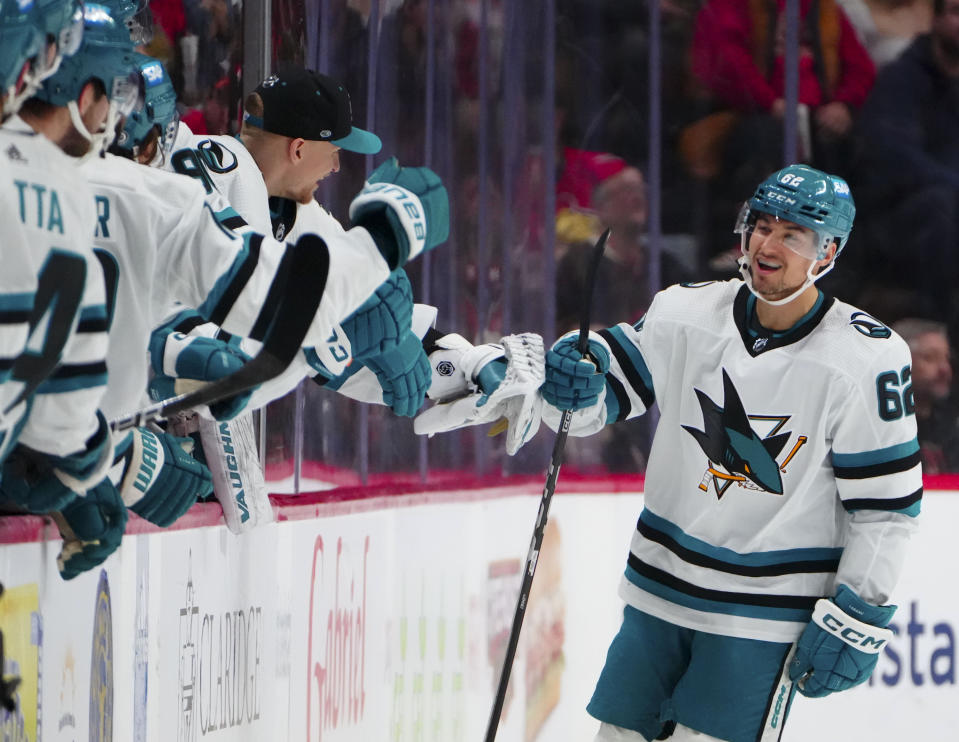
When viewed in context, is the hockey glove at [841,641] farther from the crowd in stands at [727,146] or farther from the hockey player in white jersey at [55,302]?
the crowd in stands at [727,146]

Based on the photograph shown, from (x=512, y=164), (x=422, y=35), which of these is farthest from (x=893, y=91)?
(x=422, y=35)

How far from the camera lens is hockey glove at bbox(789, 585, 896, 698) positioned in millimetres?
2391

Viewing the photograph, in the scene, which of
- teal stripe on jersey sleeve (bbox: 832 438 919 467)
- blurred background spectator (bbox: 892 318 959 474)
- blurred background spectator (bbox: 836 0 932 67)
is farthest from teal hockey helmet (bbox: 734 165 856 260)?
blurred background spectator (bbox: 836 0 932 67)

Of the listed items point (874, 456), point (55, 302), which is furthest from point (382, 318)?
→ point (874, 456)

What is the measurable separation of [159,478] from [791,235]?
4.34 ft

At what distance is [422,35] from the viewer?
143 inches

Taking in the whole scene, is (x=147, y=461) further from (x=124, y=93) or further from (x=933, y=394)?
(x=933, y=394)

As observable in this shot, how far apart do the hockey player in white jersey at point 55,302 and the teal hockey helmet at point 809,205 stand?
1.49m

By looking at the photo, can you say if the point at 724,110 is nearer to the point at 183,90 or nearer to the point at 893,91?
the point at 893,91

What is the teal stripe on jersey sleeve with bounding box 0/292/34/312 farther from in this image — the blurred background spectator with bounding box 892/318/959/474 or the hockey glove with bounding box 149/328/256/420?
the blurred background spectator with bounding box 892/318/959/474

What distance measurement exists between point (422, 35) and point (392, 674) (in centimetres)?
163

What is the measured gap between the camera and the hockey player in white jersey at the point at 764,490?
8.04 ft

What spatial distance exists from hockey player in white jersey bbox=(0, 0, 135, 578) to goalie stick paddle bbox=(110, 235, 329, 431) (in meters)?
0.09

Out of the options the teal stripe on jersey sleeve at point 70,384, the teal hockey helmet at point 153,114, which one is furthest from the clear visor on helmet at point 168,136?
the teal stripe on jersey sleeve at point 70,384
